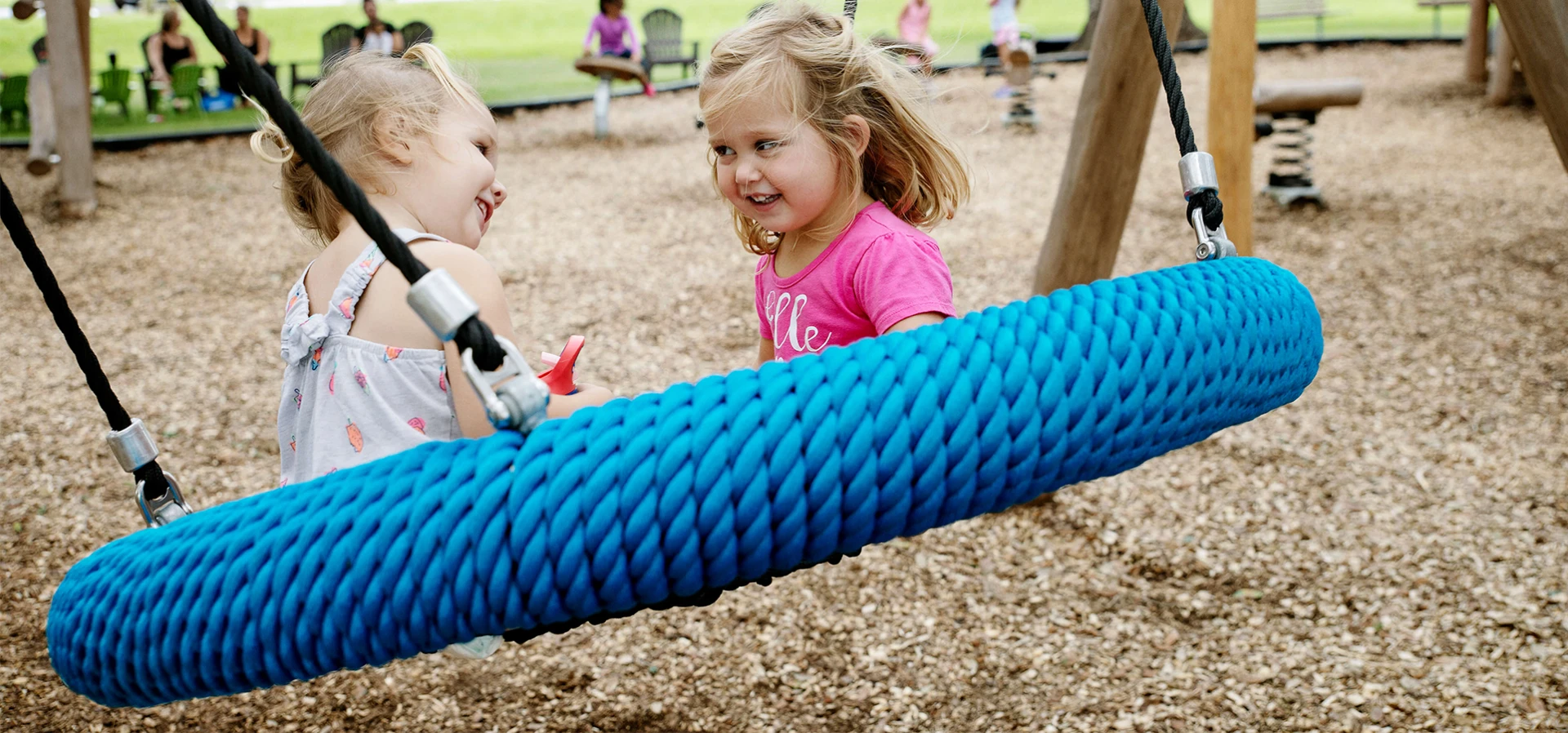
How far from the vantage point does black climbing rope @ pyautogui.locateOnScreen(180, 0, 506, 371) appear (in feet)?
2.80

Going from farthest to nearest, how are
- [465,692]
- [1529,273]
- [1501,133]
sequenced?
[1501,133] → [1529,273] → [465,692]

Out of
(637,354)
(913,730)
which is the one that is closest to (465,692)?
(913,730)

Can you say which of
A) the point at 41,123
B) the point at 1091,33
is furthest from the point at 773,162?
the point at 1091,33

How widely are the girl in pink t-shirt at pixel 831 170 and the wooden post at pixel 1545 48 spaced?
5.00ft

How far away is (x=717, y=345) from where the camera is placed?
15.4 feet

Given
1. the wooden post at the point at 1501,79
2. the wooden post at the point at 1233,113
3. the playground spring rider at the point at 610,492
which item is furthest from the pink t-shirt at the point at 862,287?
the wooden post at the point at 1501,79

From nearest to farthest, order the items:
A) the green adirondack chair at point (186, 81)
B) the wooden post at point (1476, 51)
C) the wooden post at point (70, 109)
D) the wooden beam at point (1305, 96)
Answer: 1. the wooden post at point (70, 109)
2. the wooden beam at point (1305, 96)
3. the wooden post at point (1476, 51)
4. the green adirondack chair at point (186, 81)

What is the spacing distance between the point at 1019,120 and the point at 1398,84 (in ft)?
14.2

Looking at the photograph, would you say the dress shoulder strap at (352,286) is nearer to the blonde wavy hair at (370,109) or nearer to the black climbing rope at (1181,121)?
the blonde wavy hair at (370,109)

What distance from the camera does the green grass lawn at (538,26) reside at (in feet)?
55.2

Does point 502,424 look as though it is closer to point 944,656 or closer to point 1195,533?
point 944,656

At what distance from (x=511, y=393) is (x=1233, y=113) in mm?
3045

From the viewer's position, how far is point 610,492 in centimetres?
86

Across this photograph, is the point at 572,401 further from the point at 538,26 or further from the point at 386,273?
the point at 538,26
